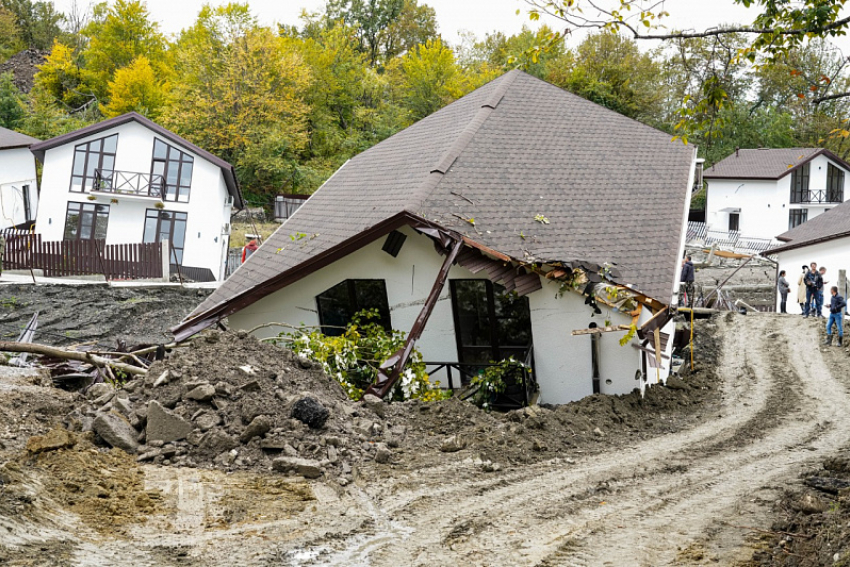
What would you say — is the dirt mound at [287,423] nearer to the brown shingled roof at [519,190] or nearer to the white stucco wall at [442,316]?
the white stucco wall at [442,316]

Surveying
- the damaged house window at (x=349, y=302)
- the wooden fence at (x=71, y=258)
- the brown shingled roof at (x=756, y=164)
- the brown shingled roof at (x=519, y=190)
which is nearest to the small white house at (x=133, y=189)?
the wooden fence at (x=71, y=258)

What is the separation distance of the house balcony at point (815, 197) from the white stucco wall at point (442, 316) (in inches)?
1957

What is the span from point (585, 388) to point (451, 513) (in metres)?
5.84

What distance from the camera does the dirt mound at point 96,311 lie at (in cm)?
2289

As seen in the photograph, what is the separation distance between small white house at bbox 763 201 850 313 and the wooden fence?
25552mm

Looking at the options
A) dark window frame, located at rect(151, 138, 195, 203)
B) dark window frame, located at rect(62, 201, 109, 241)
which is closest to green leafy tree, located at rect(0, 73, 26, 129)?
dark window frame, located at rect(62, 201, 109, 241)

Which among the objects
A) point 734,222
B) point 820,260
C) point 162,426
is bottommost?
point 162,426

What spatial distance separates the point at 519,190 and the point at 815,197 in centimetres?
5106

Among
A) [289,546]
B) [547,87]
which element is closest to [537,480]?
[289,546]

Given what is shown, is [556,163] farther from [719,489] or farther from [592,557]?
[592,557]

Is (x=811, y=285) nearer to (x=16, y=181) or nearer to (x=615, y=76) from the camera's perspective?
(x=16, y=181)

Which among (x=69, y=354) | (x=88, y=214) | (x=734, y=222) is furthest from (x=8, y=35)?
(x=69, y=354)

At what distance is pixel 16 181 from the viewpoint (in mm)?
39375

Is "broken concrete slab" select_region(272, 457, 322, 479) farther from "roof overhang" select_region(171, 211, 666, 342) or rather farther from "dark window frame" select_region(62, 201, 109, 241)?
"dark window frame" select_region(62, 201, 109, 241)
